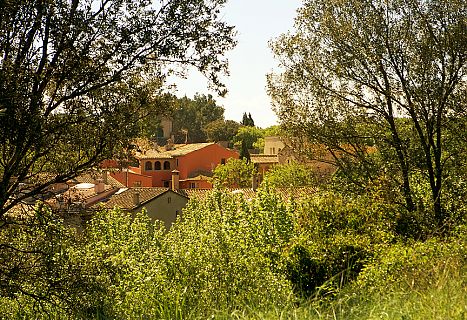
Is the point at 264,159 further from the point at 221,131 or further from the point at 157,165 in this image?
the point at 221,131

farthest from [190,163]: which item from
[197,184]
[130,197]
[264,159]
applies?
[130,197]

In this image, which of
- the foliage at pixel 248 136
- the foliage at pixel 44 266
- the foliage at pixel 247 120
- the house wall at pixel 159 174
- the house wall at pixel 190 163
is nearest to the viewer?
the foliage at pixel 44 266

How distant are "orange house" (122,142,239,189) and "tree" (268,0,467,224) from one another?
42663 millimetres

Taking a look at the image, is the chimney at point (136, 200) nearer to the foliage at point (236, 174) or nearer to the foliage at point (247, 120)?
the foliage at point (236, 174)

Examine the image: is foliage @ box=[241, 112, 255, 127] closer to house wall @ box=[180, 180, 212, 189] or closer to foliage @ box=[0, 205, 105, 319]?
house wall @ box=[180, 180, 212, 189]

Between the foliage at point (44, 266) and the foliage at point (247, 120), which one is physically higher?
the foliage at point (247, 120)

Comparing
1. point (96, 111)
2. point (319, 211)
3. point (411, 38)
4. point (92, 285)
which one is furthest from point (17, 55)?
point (411, 38)

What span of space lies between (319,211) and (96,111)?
658cm

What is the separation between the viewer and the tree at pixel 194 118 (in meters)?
89.8

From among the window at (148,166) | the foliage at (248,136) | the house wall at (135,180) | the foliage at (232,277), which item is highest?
the foliage at (248,136)

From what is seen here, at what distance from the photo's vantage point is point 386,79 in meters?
14.2

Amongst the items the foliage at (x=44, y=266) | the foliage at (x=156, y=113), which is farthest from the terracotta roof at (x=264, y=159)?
the foliage at (x=44, y=266)

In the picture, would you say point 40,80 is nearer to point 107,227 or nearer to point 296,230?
point 296,230

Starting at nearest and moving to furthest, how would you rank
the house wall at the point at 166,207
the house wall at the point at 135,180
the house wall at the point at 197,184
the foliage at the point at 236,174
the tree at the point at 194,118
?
the house wall at the point at 166,207
the house wall at the point at 135,180
the foliage at the point at 236,174
the house wall at the point at 197,184
the tree at the point at 194,118
